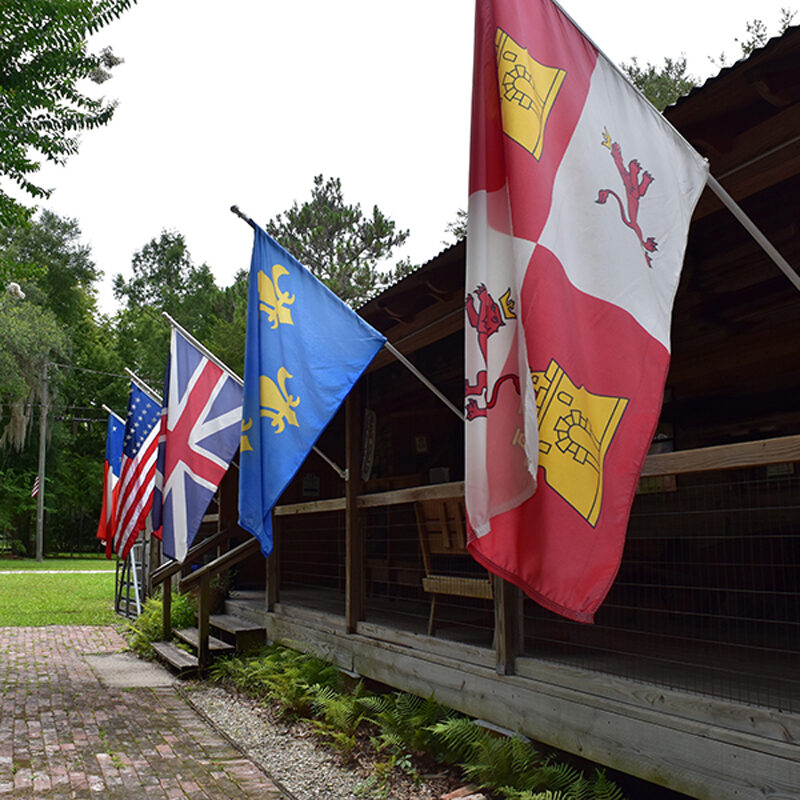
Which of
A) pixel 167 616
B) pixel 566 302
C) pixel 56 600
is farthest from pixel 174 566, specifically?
pixel 56 600

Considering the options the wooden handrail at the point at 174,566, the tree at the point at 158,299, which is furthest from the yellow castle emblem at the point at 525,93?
the tree at the point at 158,299

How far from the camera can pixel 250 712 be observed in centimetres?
634

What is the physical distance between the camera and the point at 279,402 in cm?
528

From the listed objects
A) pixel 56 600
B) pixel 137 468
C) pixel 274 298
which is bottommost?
pixel 56 600

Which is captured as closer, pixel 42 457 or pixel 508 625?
pixel 508 625

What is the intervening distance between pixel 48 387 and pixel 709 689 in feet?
107

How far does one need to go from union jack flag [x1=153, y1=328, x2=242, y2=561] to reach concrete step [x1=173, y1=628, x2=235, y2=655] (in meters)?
1.30

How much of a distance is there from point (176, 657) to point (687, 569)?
5079 mm

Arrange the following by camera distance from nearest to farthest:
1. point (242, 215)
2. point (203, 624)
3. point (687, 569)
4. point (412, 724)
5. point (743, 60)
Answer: point (743, 60) < point (412, 724) < point (242, 215) < point (687, 569) < point (203, 624)

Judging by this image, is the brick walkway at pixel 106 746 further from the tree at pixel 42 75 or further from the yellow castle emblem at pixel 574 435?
the tree at pixel 42 75

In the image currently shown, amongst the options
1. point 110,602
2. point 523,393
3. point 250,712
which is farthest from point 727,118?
point 110,602

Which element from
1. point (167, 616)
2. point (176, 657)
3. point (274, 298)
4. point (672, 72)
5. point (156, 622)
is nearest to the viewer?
point (274, 298)

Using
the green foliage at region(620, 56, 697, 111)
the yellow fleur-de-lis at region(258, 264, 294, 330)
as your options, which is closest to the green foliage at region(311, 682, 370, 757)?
the yellow fleur-de-lis at region(258, 264, 294, 330)

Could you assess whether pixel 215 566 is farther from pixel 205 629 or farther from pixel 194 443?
pixel 194 443
